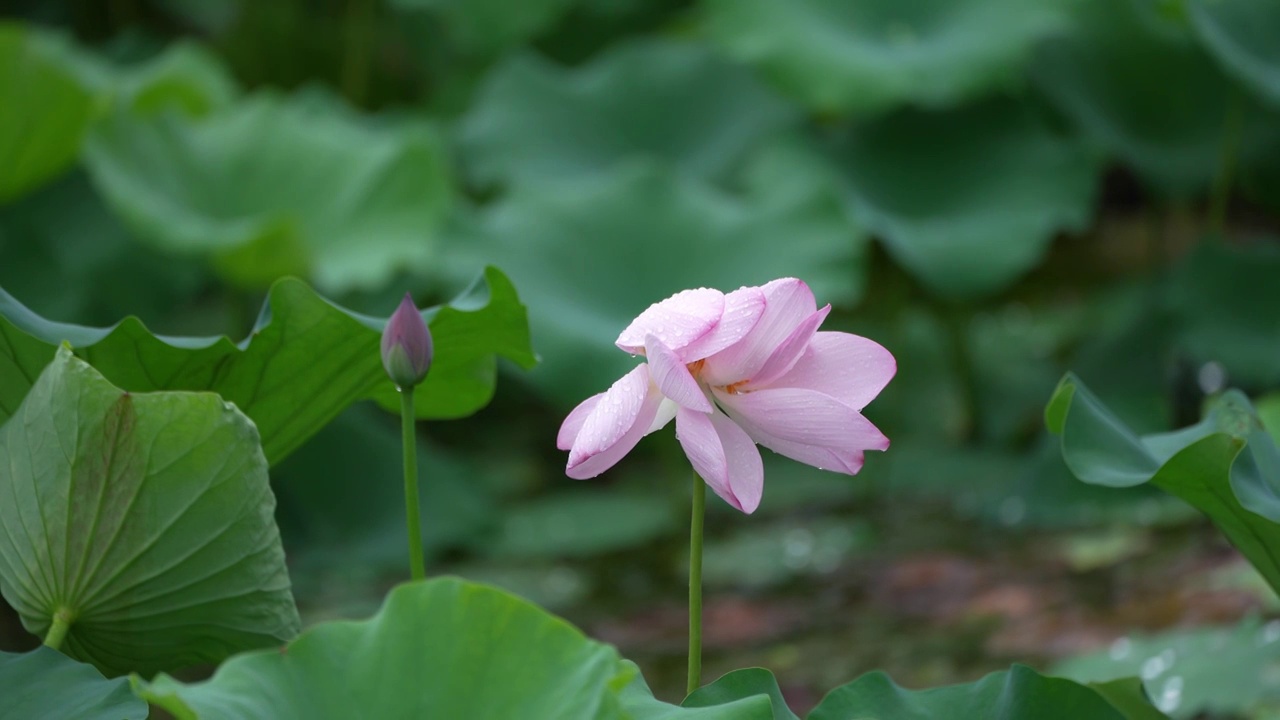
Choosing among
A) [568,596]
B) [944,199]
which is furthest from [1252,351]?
[568,596]

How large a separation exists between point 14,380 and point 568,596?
4.75 feet

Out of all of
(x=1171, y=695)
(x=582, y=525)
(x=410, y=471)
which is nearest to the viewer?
(x=410, y=471)

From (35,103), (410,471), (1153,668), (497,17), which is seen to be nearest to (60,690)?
(410,471)

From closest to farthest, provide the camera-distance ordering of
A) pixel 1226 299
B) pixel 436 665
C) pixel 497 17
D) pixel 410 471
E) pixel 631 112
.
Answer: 1. pixel 436 665
2. pixel 410 471
3. pixel 1226 299
4. pixel 631 112
5. pixel 497 17

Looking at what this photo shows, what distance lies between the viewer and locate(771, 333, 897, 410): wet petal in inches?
27.3

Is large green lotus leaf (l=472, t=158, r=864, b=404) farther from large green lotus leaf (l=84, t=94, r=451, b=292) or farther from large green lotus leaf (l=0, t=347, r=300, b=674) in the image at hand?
large green lotus leaf (l=0, t=347, r=300, b=674)

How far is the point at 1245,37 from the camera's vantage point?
2271 mm

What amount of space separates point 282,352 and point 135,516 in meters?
0.17

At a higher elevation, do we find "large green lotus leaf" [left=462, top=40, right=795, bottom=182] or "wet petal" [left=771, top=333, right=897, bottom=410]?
"wet petal" [left=771, top=333, right=897, bottom=410]

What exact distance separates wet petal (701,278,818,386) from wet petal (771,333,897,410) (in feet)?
0.07

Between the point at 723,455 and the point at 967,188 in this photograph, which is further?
the point at 967,188

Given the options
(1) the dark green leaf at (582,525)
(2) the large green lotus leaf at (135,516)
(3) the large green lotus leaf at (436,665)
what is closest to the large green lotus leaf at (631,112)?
(1) the dark green leaf at (582,525)

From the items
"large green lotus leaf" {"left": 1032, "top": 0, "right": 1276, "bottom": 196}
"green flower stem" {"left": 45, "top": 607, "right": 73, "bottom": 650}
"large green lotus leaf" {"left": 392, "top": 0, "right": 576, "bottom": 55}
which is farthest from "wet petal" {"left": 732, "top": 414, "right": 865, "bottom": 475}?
"large green lotus leaf" {"left": 392, "top": 0, "right": 576, "bottom": 55}

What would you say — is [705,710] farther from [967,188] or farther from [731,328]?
[967,188]
